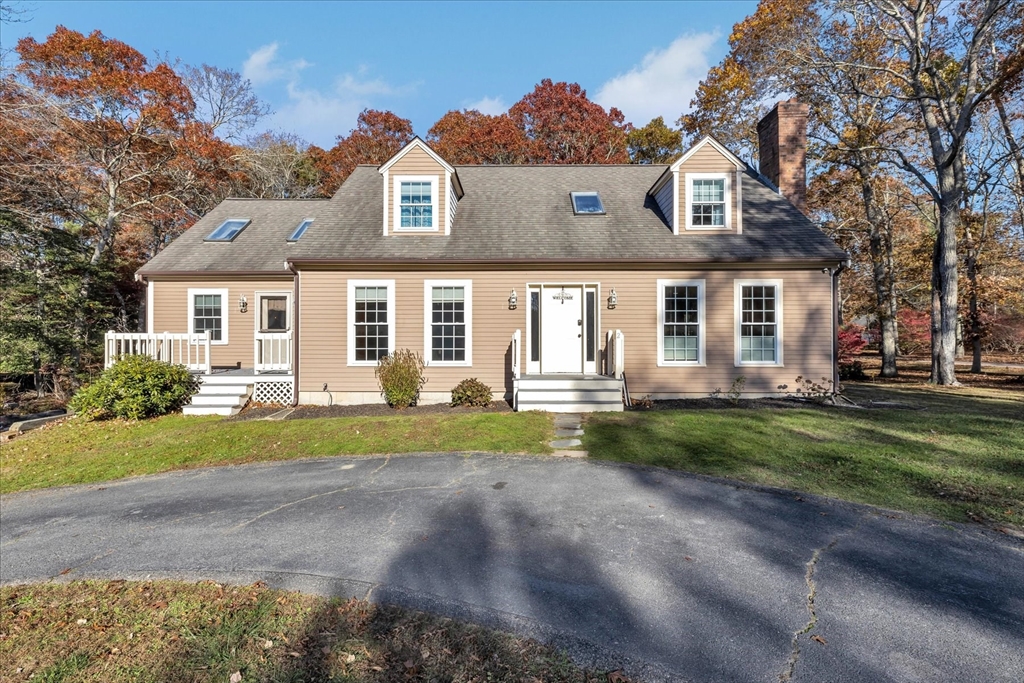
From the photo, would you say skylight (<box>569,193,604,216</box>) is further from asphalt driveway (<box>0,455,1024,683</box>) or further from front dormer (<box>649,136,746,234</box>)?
asphalt driveway (<box>0,455,1024,683</box>)

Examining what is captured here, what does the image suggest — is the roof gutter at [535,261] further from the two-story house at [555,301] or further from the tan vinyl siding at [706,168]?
the tan vinyl siding at [706,168]

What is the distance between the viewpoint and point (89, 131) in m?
17.5

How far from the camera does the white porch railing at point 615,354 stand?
403 inches

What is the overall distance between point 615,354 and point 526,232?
4019mm

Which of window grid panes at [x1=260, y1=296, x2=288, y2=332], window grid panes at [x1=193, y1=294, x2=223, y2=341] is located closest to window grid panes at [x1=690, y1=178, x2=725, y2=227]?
window grid panes at [x1=260, y1=296, x2=288, y2=332]

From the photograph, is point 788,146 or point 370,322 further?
point 788,146

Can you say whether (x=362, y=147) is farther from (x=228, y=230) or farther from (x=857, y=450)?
(x=857, y=450)

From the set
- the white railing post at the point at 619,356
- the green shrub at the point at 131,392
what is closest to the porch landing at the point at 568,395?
the white railing post at the point at 619,356

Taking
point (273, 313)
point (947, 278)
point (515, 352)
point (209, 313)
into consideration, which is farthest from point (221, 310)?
point (947, 278)

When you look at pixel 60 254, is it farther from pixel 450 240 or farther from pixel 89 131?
pixel 450 240

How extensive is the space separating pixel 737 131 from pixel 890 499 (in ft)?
76.8

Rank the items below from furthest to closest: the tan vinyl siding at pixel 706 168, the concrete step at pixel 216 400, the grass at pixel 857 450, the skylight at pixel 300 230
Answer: the skylight at pixel 300 230 → the tan vinyl siding at pixel 706 168 → the concrete step at pixel 216 400 → the grass at pixel 857 450

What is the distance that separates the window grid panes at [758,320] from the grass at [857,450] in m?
1.80

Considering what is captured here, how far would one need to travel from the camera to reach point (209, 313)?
13.7m
